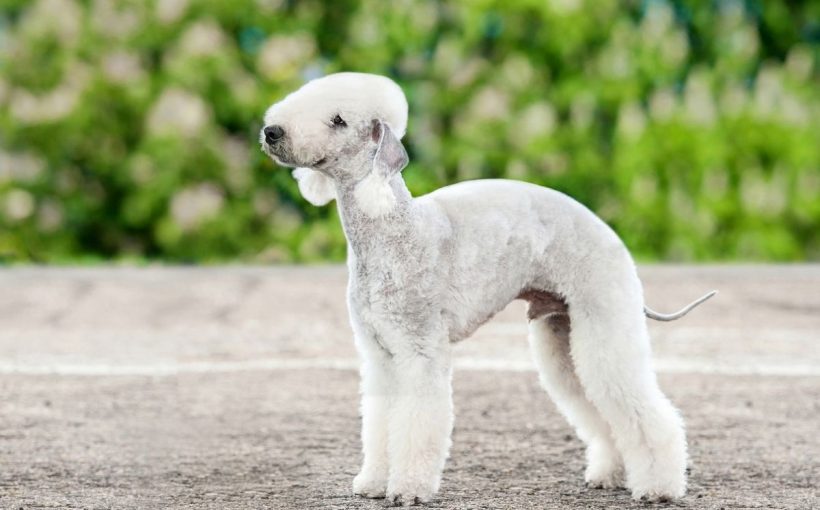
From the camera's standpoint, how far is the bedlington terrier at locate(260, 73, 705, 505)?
15.6ft

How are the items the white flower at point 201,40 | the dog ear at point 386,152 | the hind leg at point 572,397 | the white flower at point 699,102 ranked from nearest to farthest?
the dog ear at point 386,152
the hind leg at point 572,397
the white flower at point 201,40
the white flower at point 699,102

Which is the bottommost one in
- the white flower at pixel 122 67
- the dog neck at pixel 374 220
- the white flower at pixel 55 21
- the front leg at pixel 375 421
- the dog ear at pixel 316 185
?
the front leg at pixel 375 421

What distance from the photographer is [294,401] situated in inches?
285

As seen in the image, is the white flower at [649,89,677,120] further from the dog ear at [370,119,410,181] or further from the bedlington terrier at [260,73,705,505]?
the dog ear at [370,119,410,181]

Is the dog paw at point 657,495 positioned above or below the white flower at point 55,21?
below

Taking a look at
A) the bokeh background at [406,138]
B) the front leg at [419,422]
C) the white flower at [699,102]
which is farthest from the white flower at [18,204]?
the front leg at [419,422]

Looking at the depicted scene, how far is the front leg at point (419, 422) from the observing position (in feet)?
15.8

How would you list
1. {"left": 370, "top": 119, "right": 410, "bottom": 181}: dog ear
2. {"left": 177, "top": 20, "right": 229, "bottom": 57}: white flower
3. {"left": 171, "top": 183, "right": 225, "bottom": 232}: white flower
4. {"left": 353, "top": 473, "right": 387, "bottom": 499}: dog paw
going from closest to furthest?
{"left": 370, "top": 119, "right": 410, "bottom": 181}: dog ear → {"left": 353, "top": 473, "right": 387, "bottom": 499}: dog paw → {"left": 171, "top": 183, "right": 225, "bottom": 232}: white flower → {"left": 177, "top": 20, "right": 229, "bottom": 57}: white flower

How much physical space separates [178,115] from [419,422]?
37.9ft

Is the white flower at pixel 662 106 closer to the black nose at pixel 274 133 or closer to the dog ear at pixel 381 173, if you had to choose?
the dog ear at pixel 381 173

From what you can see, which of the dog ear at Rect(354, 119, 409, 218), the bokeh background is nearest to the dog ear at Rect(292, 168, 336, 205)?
the dog ear at Rect(354, 119, 409, 218)

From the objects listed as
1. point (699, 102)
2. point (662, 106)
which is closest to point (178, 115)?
point (662, 106)

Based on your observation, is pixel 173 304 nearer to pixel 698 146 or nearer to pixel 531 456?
pixel 531 456

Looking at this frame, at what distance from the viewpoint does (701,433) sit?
6453 mm
